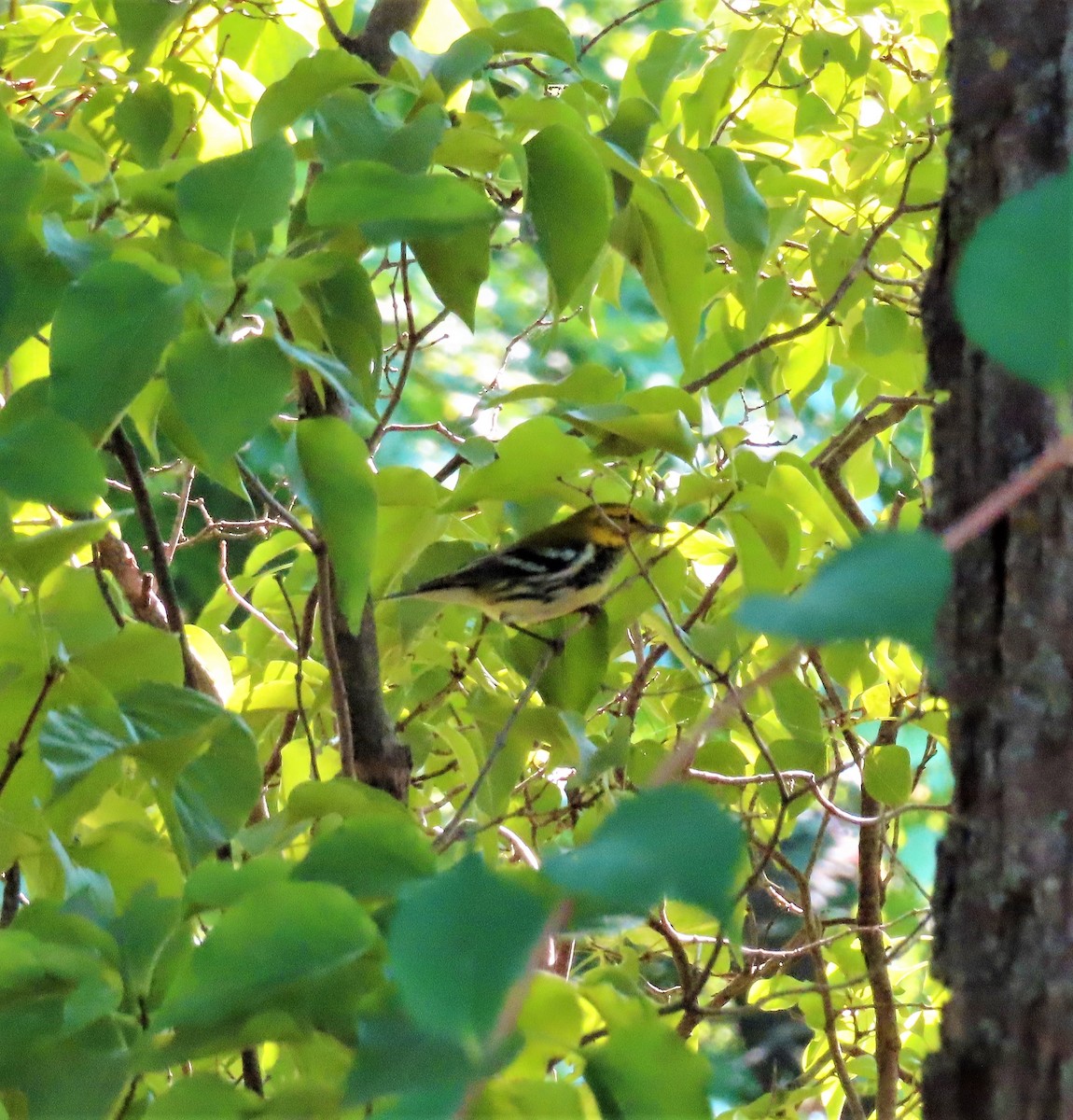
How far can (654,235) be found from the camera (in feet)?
3.12

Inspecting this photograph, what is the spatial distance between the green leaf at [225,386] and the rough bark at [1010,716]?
34cm

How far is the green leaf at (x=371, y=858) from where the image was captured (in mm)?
535

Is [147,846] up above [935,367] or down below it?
below

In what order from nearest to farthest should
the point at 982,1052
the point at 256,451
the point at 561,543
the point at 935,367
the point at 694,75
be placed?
the point at 982,1052 → the point at 935,367 → the point at 256,451 → the point at 694,75 → the point at 561,543

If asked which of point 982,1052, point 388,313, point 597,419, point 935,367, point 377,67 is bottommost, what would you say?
point 982,1052

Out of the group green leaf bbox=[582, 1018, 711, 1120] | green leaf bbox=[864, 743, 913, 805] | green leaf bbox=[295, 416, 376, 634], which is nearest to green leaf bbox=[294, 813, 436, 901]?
green leaf bbox=[582, 1018, 711, 1120]

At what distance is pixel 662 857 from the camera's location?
0.34 metres

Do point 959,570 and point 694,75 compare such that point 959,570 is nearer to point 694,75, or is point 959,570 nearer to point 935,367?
point 935,367

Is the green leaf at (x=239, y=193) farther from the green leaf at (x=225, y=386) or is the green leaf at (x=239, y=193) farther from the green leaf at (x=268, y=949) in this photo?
the green leaf at (x=268, y=949)

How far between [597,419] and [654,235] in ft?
0.59

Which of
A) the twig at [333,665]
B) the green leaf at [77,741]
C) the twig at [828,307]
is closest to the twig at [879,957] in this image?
the twig at [828,307]

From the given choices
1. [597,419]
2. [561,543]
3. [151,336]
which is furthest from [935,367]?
[561,543]

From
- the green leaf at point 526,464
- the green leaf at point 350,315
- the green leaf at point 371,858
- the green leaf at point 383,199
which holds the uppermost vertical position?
the green leaf at point 350,315

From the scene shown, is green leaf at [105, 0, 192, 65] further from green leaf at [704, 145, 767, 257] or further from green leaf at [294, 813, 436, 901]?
green leaf at [294, 813, 436, 901]
